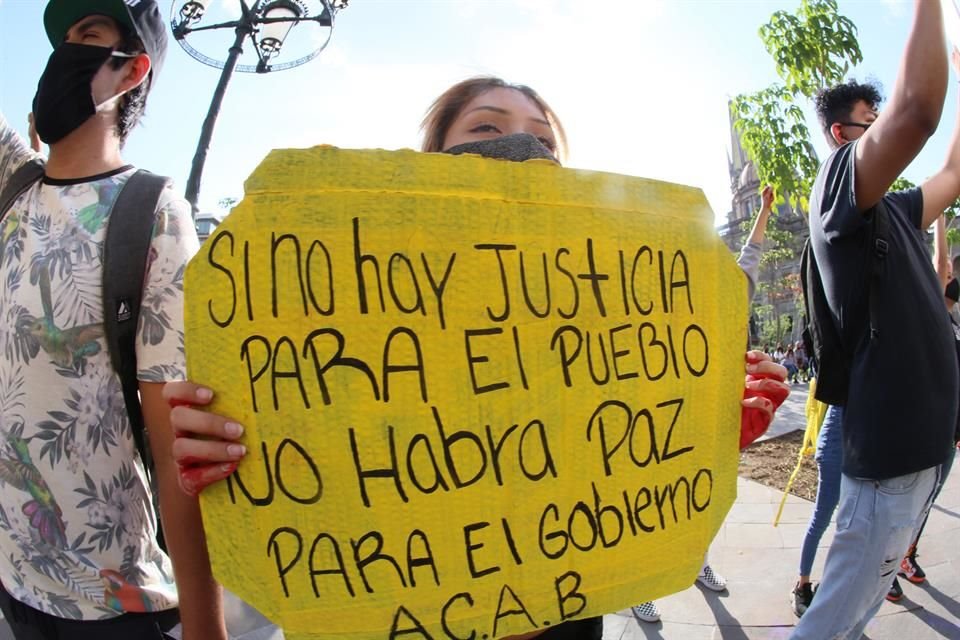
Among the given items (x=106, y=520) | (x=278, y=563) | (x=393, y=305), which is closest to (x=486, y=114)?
(x=393, y=305)

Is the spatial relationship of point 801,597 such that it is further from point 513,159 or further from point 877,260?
point 513,159

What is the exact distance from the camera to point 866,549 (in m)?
1.59

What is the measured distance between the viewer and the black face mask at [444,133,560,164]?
1119mm

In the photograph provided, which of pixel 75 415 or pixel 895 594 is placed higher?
pixel 75 415

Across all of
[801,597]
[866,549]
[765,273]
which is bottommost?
[765,273]

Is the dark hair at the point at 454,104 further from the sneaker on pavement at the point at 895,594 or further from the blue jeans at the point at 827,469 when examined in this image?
the sneaker on pavement at the point at 895,594

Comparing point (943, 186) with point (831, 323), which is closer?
point (831, 323)

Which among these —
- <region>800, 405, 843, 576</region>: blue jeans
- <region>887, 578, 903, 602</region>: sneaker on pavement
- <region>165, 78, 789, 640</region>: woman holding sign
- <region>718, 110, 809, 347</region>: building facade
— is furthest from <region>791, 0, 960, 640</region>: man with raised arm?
<region>718, 110, 809, 347</region>: building facade

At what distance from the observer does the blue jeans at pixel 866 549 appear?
1591 mm

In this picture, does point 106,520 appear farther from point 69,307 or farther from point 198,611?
point 69,307

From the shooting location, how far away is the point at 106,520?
1018 mm

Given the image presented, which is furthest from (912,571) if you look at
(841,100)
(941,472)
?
(841,100)

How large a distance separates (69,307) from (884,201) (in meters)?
2.17

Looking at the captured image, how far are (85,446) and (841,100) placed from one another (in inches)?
101
